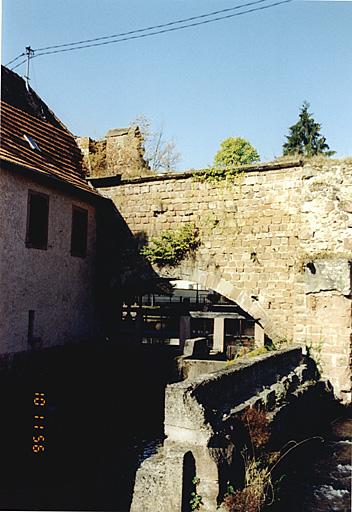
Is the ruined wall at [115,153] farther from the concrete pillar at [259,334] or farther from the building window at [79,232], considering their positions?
the concrete pillar at [259,334]

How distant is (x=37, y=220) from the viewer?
1145cm

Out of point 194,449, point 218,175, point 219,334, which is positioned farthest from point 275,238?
point 194,449

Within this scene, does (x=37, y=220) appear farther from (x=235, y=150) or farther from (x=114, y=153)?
(x=235, y=150)

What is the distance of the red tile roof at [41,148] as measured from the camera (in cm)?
1123

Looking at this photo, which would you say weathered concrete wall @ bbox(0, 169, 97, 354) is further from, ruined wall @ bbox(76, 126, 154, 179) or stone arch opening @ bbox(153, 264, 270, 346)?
stone arch opening @ bbox(153, 264, 270, 346)

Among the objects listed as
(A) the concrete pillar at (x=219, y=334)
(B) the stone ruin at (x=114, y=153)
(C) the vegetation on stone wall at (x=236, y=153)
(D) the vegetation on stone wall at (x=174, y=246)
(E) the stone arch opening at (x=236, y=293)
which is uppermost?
(C) the vegetation on stone wall at (x=236, y=153)

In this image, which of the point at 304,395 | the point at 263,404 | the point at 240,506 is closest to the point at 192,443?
the point at 240,506

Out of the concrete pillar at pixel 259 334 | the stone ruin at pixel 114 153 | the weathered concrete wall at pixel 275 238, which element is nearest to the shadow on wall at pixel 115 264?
the weathered concrete wall at pixel 275 238

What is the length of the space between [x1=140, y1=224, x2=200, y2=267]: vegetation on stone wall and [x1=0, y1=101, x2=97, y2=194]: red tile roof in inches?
96.4

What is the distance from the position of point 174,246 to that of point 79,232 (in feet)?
8.21

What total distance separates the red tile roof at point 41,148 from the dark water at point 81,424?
4.30 meters

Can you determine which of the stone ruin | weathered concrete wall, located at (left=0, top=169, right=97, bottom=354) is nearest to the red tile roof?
the stone ruin

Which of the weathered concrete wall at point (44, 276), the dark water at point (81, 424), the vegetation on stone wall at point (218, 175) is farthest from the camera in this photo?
the vegetation on stone wall at point (218, 175)

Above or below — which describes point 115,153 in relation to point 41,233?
above
